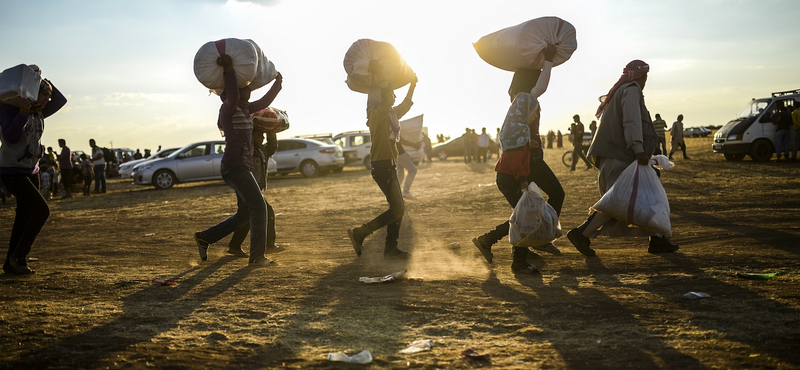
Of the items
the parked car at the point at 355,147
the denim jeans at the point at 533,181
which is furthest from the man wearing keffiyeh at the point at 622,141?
the parked car at the point at 355,147

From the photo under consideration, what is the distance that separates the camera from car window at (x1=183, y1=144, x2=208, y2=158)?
2419 centimetres

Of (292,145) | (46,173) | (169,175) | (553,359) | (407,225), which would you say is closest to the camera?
(553,359)

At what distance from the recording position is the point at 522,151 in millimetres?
5977

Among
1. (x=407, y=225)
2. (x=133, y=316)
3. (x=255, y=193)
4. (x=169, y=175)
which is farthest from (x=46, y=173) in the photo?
(x=133, y=316)

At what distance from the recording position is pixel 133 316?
15.5 feet

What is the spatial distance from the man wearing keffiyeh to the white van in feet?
56.4

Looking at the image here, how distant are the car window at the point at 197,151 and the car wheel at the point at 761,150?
1849 centimetres

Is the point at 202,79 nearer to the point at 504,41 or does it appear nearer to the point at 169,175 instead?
the point at 504,41

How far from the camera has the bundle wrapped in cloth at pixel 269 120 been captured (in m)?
7.35

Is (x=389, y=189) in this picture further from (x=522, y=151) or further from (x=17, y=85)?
(x=17, y=85)

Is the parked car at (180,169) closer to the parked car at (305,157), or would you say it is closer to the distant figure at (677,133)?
the parked car at (305,157)

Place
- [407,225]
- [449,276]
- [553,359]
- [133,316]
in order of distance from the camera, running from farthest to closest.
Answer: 1. [407,225]
2. [449,276]
3. [133,316]
4. [553,359]

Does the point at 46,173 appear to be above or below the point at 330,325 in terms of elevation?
above

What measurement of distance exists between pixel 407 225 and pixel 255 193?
14.5 feet
